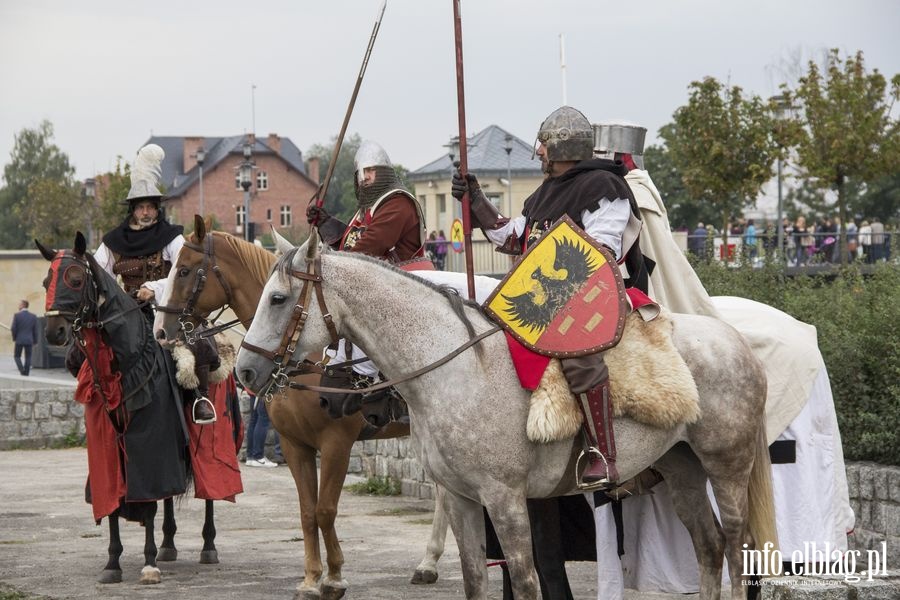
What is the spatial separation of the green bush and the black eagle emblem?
3.59 meters

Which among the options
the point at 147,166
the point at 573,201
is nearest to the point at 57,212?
the point at 147,166

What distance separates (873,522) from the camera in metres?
8.70

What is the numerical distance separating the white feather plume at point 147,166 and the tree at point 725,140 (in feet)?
69.5

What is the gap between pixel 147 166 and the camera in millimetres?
10117

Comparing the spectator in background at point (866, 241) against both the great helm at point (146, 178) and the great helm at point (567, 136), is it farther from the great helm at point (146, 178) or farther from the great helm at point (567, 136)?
the great helm at point (567, 136)

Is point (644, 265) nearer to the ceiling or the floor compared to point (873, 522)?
nearer to the ceiling

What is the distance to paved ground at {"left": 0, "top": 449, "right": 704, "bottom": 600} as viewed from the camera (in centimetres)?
867

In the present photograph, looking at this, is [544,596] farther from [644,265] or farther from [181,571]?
[181,571]

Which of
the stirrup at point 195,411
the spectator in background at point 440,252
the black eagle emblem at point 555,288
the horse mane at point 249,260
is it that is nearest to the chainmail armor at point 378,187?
the horse mane at point 249,260

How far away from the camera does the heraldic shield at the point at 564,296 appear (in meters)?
5.96

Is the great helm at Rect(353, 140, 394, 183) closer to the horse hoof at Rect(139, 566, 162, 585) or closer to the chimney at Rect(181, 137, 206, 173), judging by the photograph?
the horse hoof at Rect(139, 566, 162, 585)

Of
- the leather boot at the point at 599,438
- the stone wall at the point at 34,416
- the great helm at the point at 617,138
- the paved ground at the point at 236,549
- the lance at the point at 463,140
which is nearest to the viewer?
the leather boot at the point at 599,438

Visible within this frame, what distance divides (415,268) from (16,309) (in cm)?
→ 2634

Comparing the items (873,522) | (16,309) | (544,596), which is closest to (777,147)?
(16,309)
